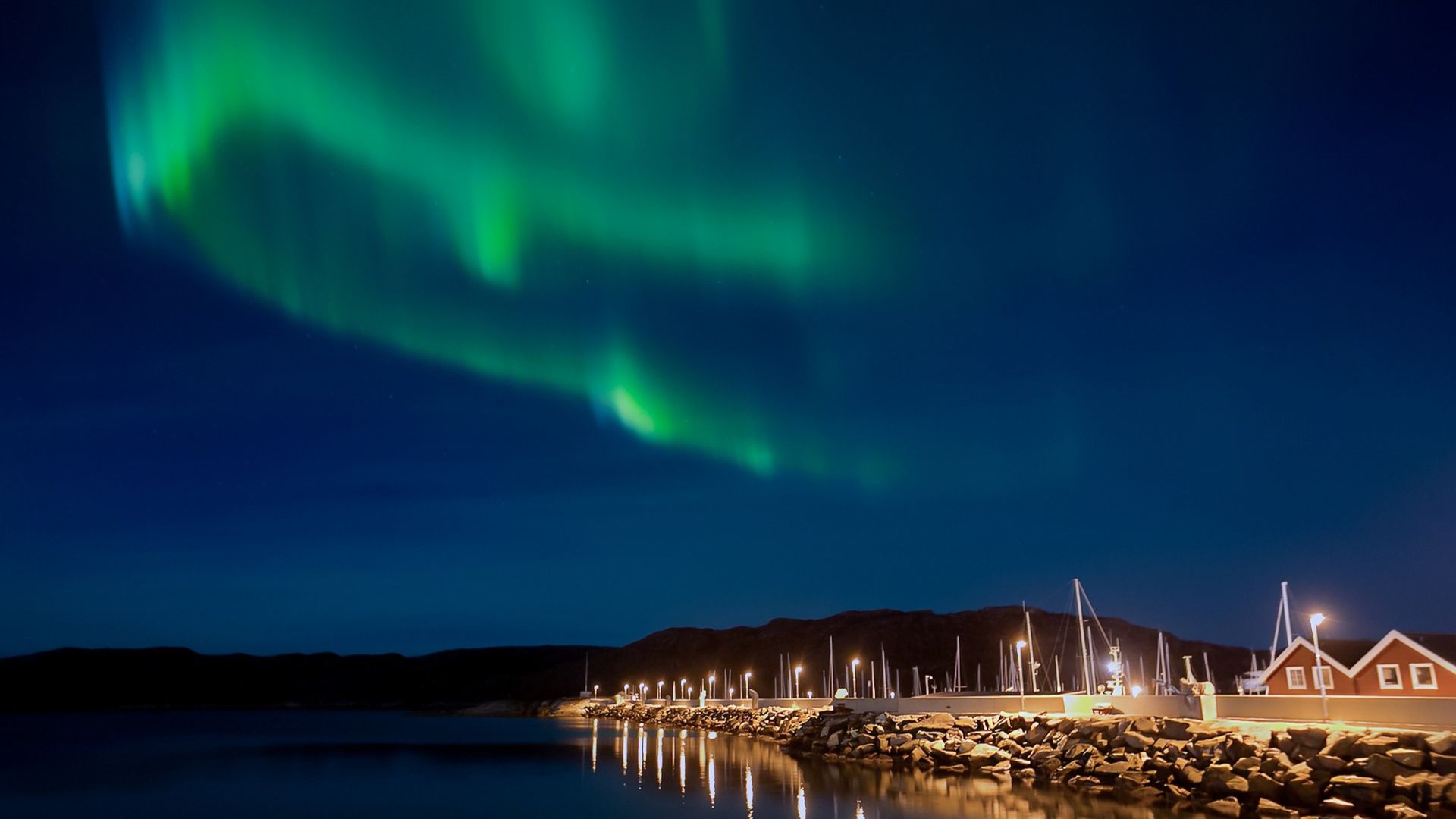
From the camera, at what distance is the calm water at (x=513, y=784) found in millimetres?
45531

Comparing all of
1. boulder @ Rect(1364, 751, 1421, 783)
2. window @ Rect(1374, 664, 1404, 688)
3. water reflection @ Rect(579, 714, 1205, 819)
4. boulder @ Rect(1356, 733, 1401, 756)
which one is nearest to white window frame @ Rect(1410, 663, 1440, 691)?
window @ Rect(1374, 664, 1404, 688)

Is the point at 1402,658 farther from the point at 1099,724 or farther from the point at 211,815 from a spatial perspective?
the point at 211,815

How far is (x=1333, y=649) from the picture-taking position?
65.1 meters

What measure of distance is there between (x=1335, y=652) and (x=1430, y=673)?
1199 centimetres

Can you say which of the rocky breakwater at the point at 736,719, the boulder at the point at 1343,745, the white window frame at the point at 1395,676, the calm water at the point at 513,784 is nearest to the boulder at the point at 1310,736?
the boulder at the point at 1343,745

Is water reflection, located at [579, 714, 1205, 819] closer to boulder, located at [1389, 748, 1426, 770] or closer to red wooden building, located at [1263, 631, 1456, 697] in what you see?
boulder, located at [1389, 748, 1426, 770]

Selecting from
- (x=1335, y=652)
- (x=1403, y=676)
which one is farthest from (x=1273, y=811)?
(x=1335, y=652)

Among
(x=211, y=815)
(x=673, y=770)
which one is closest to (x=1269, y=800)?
(x=673, y=770)

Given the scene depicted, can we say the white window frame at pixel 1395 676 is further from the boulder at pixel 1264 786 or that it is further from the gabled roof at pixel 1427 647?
the boulder at pixel 1264 786

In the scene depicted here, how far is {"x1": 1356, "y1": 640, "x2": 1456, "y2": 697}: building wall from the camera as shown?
168ft

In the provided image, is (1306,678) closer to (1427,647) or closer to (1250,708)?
(1427,647)

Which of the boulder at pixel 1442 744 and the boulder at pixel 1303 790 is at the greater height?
the boulder at pixel 1442 744

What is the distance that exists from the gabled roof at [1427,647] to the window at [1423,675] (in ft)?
1.68

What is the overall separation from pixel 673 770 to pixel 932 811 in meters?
27.4
